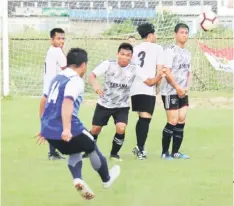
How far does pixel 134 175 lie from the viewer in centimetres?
827

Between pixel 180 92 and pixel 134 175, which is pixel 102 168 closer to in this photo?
pixel 134 175

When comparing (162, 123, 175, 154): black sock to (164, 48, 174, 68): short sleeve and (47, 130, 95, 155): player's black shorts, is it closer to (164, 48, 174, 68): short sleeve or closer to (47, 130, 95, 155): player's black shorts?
(164, 48, 174, 68): short sleeve

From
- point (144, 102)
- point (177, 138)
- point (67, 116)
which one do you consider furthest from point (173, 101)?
point (67, 116)

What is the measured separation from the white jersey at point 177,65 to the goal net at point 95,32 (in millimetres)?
9954

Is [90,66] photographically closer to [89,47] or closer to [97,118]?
[89,47]

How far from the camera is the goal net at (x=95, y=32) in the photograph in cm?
2005

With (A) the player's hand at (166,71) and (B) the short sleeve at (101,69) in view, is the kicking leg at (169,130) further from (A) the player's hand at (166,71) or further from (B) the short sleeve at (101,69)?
(B) the short sleeve at (101,69)

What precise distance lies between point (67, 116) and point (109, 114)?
2803 mm

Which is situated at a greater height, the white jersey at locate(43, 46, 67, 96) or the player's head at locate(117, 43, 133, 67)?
the player's head at locate(117, 43, 133, 67)

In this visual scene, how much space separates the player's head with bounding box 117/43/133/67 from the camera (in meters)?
9.02

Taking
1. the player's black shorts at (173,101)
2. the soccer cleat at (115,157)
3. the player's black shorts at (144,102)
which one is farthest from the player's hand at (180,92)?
the soccer cleat at (115,157)

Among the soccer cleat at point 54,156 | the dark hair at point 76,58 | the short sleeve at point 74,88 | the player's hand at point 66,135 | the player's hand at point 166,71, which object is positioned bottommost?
the soccer cleat at point 54,156

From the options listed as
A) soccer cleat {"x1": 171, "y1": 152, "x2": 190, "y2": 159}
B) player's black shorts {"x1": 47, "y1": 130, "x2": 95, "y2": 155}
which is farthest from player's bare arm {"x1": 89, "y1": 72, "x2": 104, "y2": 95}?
player's black shorts {"x1": 47, "y1": 130, "x2": 95, "y2": 155}

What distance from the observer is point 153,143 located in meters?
11.1
